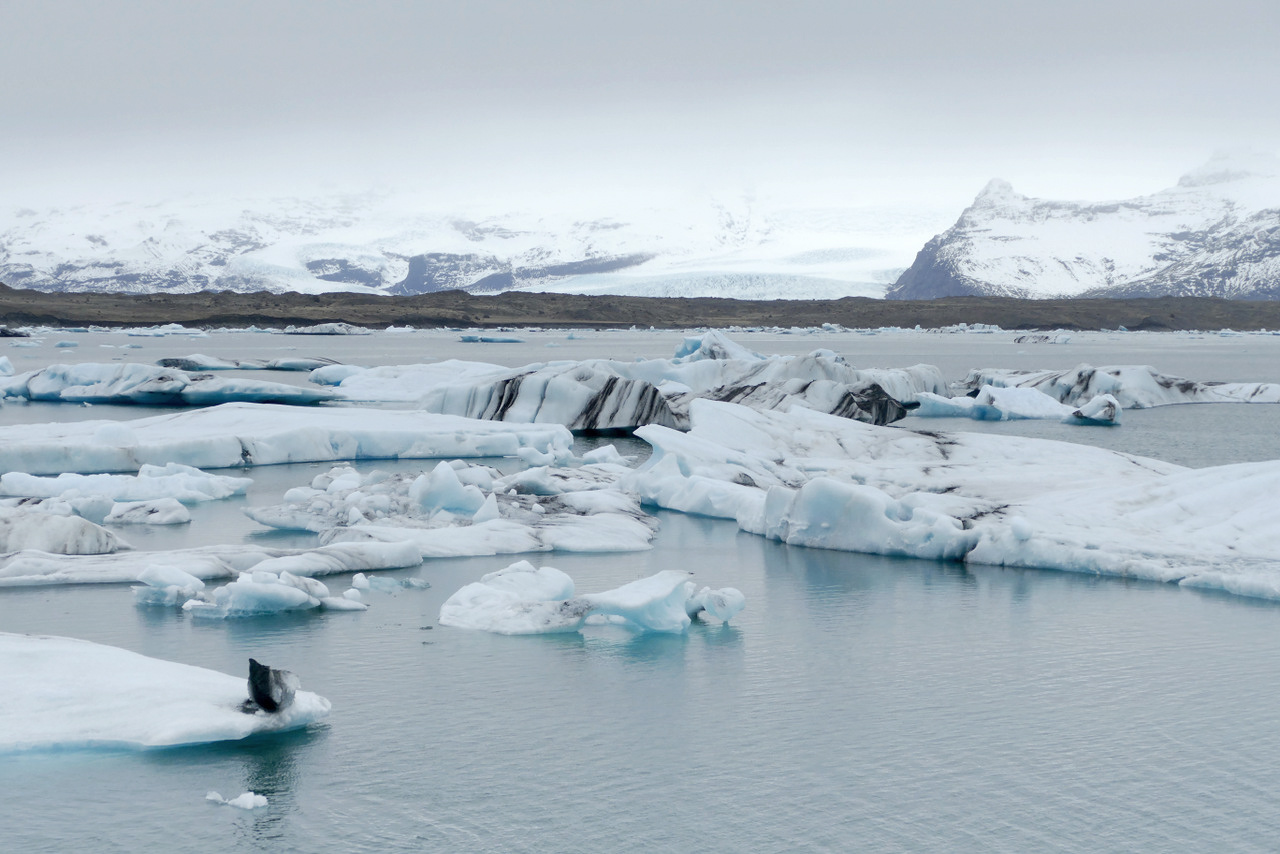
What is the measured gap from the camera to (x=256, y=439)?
1236 cm

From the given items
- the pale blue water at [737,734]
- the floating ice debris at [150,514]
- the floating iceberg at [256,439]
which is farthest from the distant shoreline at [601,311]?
the pale blue water at [737,734]

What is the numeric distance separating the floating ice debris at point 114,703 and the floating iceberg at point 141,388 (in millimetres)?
13639

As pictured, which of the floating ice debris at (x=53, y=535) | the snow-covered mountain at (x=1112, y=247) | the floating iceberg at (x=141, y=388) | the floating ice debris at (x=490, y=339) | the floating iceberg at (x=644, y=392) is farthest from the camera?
the snow-covered mountain at (x=1112, y=247)

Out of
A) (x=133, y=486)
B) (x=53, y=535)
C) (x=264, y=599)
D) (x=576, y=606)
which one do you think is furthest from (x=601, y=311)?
(x=576, y=606)

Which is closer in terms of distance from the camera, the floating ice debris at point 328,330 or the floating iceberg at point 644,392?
the floating iceberg at point 644,392

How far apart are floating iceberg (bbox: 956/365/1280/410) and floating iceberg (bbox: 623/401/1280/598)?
944 centimetres

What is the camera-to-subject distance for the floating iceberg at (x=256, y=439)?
446 inches

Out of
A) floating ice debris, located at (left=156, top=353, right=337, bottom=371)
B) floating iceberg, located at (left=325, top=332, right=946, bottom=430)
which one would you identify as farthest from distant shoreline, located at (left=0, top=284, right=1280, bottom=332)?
floating iceberg, located at (left=325, top=332, right=946, bottom=430)

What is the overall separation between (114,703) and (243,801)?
81cm

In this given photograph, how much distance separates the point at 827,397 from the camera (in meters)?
16.1

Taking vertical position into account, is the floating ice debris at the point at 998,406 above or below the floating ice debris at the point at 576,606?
above

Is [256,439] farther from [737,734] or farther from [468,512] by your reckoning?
[737,734]

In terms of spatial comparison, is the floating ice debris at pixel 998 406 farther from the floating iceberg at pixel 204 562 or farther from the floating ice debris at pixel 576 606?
the floating ice debris at pixel 576 606

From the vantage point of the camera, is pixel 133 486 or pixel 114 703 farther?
pixel 133 486
